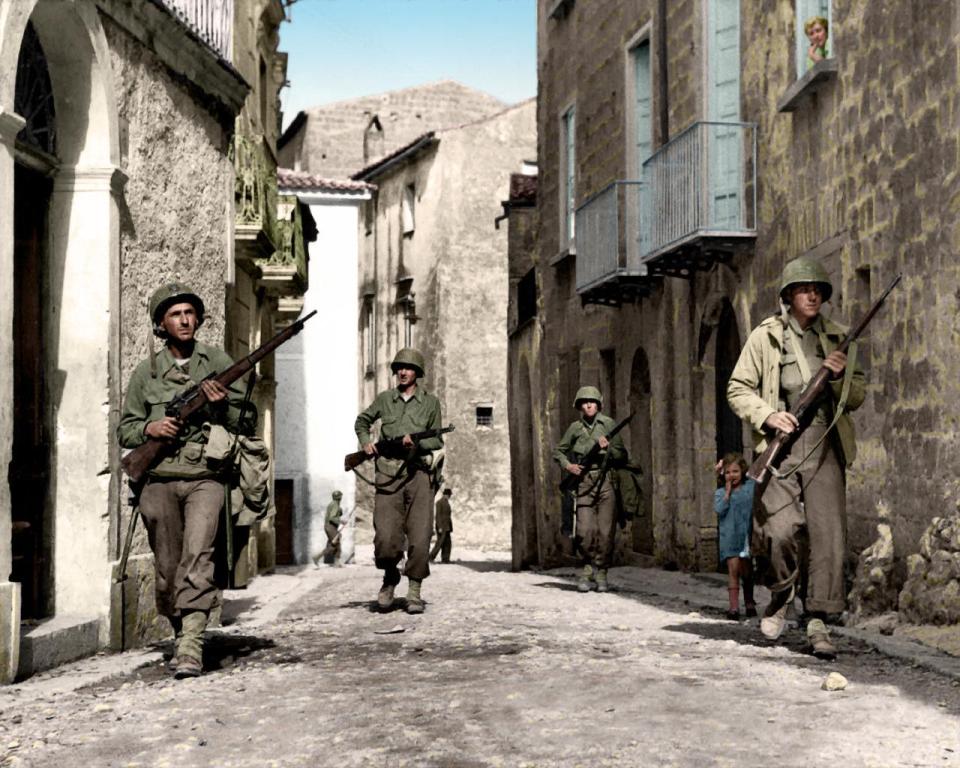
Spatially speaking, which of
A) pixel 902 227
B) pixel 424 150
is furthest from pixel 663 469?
pixel 424 150

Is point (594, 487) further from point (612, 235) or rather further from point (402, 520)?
point (612, 235)

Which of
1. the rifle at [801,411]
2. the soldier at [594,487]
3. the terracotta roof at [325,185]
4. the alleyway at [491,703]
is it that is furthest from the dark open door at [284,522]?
the rifle at [801,411]

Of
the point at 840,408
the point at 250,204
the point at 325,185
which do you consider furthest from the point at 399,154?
the point at 840,408

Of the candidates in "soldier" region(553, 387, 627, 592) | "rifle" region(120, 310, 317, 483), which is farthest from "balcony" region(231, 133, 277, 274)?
"rifle" region(120, 310, 317, 483)

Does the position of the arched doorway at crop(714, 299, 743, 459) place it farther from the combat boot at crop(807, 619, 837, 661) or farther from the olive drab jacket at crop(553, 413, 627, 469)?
the combat boot at crop(807, 619, 837, 661)

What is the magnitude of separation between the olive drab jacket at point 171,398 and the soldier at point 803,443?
2.48m

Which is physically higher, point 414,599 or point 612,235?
point 612,235

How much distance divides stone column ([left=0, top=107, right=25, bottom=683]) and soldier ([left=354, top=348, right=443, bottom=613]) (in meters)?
4.15

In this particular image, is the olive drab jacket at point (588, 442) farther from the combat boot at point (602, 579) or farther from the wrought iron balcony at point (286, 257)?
the wrought iron balcony at point (286, 257)

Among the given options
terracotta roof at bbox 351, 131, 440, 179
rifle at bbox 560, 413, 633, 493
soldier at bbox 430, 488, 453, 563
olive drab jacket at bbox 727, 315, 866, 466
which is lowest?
soldier at bbox 430, 488, 453, 563

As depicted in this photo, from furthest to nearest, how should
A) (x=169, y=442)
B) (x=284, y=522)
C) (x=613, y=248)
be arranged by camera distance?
(x=284, y=522), (x=613, y=248), (x=169, y=442)

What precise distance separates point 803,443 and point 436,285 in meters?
34.6

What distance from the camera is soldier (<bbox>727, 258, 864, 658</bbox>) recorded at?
25.7 ft

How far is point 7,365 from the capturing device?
7.53m
